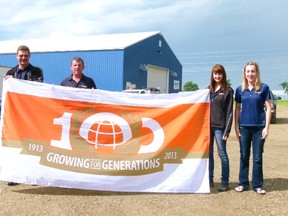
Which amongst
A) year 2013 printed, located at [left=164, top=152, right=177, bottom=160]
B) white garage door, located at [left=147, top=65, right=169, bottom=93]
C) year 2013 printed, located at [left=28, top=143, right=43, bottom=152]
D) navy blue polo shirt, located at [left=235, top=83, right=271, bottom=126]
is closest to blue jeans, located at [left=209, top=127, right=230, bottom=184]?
navy blue polo shirt, located at [left=235, top=83, right=271, bottom=126]

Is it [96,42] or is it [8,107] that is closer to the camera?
[8,107]

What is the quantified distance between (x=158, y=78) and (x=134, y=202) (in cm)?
3372

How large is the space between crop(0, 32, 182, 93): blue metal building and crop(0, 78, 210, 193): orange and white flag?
1044 inches

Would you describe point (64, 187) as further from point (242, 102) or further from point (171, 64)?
point (171, 64)

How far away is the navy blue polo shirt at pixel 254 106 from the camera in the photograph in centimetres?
515

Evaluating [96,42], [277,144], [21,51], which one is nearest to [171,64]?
[96,42]

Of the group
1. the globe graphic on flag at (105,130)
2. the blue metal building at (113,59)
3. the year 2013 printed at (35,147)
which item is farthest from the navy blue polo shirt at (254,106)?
the blue metal building at (113,59)

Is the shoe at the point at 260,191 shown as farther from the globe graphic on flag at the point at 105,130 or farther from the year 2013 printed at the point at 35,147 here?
the year 2013 printed at the point at 35,147

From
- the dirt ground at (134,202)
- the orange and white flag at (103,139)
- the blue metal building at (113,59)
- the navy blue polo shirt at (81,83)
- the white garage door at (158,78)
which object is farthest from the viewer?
the white garage door at (158,78)

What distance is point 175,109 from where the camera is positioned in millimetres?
5340

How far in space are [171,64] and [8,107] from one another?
119 ft

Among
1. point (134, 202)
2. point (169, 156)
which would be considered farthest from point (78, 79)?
point (134, 202)

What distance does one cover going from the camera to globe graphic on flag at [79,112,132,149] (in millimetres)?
5234

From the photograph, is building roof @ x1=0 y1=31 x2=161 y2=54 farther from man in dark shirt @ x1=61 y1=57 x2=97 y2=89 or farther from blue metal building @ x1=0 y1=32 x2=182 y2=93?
man in dark shirt @ x1=61 y1=57 x2=97 y2=89
